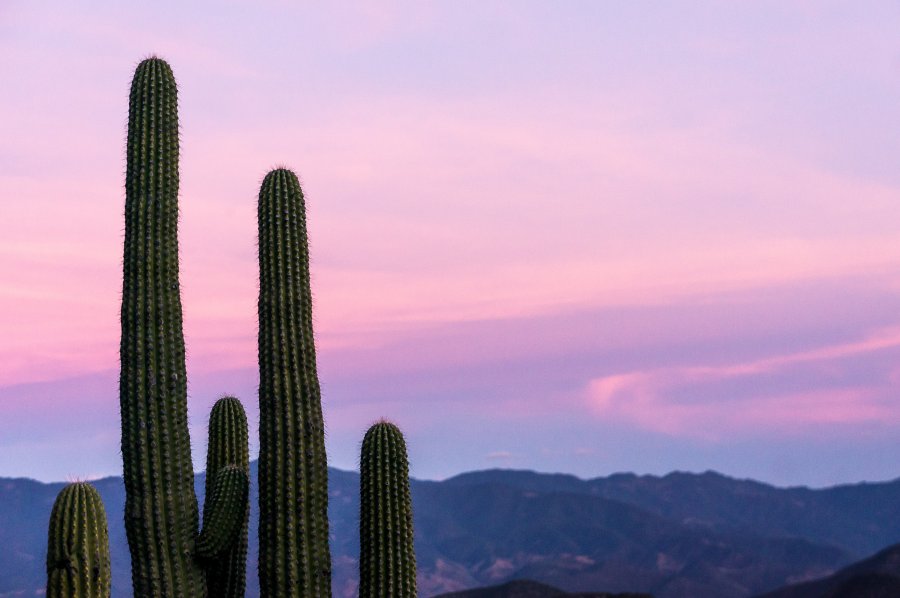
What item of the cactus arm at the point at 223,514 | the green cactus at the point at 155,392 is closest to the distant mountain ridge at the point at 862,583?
the cactus arm at the point at 223,514

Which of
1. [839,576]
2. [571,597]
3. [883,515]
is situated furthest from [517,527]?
[571,597]

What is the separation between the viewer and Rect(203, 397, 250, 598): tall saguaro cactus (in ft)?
48.6

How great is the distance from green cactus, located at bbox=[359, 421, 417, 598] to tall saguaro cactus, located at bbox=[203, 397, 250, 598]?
163cm

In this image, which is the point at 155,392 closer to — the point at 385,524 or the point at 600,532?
the point at 385,524

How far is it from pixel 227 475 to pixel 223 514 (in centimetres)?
47

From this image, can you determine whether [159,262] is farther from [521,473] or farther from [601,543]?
[521,473]

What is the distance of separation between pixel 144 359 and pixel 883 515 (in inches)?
5613

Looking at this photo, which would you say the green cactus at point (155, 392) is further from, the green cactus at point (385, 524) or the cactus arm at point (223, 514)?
the green cactus at point (385, 524)

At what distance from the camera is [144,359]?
1367 cm

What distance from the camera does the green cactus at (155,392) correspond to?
13.6 m

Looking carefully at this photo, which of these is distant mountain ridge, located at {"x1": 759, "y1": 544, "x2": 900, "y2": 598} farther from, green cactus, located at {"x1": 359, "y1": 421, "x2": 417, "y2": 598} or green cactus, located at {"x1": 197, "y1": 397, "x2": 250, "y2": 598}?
green cactus, located at {"x1": 359, "y1": 421, "x2": 417, "y2": 598}

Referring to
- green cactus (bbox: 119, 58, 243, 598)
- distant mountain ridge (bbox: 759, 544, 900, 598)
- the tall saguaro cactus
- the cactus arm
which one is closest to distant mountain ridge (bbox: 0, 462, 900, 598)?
distant mountain ridge (bbox: 759, 544, 900, 598)

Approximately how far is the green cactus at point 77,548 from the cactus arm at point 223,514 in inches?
70.5

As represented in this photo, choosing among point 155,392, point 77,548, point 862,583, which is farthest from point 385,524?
point 862,583
